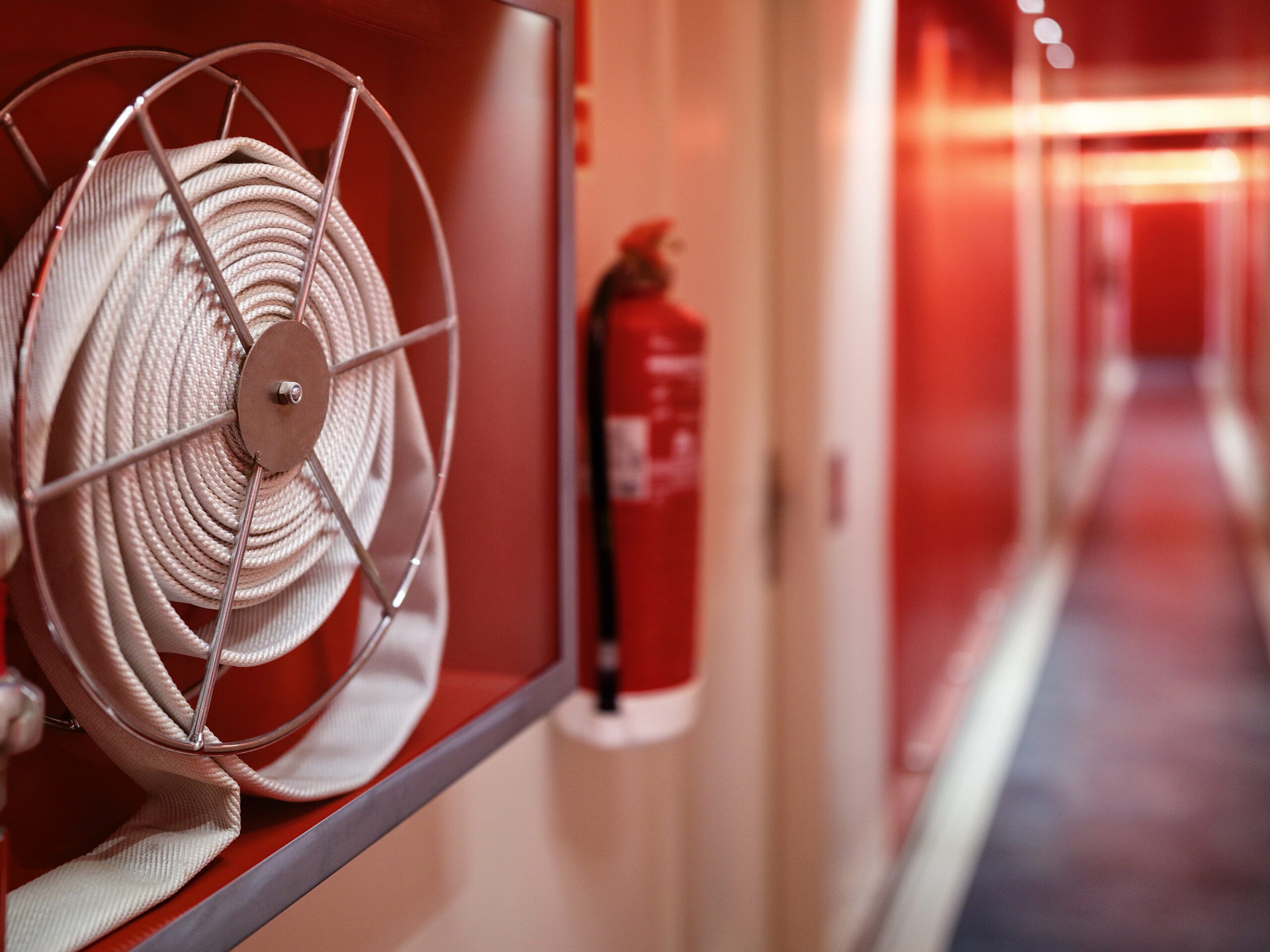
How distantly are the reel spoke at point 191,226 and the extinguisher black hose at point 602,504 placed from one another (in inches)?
27.0

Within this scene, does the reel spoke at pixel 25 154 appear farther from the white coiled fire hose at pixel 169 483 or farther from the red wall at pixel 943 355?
the red wall at pixel 943 355

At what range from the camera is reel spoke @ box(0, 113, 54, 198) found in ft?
1.97

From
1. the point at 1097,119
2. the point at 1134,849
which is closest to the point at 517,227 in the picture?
the point at 1134,849

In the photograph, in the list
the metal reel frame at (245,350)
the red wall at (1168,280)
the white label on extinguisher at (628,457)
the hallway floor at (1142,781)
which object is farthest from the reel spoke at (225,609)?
the red wall at (1168,280)

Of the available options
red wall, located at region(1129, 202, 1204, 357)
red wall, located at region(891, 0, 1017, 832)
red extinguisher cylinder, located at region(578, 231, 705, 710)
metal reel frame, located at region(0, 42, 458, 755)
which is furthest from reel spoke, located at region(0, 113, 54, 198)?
red wall, located at region(1129, 202, 1204, 357)

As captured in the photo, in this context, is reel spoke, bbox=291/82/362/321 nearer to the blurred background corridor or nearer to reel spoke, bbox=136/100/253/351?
reel spoke, bbox=136/100/253/351

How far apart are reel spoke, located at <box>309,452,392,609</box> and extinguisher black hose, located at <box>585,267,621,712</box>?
0.54 m

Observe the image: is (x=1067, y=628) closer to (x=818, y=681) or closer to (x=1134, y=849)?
(x=1134, y=849)

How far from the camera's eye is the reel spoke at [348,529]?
78cm

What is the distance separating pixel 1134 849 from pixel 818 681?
1.47 meters

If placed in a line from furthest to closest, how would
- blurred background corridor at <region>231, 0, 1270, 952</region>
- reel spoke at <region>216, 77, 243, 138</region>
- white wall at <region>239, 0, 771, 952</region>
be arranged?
blurred background corridor at <region>231, 0, 1270, 952</region>
white wall at <region>239, 0, 771, 952</region>
reel spoke at <region>216, 77, 243, 138</region>

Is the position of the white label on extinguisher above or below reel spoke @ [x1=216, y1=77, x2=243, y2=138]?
below

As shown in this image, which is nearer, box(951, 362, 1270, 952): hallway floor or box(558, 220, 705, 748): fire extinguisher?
box(558, 220, 705, 748): fire extinguisher

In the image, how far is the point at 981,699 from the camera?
4281 mm
